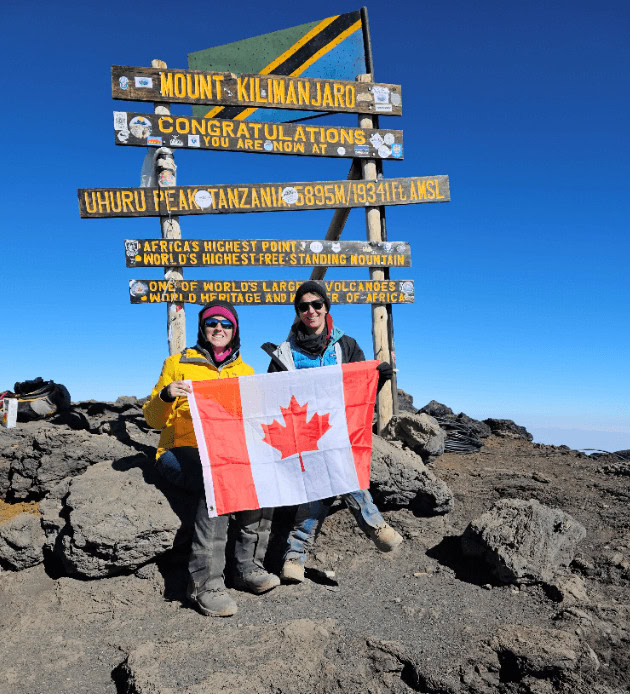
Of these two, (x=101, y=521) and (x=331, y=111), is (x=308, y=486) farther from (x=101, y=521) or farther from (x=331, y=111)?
(x=331, y=111)

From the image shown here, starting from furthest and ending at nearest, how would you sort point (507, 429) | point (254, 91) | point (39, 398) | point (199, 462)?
point (507, 429) → point (39, 398) → point (254, 91) → point (199, 462)

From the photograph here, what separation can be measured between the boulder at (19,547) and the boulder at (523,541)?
12.3 feet

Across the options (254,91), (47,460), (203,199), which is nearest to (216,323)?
(47,460)

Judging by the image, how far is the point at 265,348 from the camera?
491 cm

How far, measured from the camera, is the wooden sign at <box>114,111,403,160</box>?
744 cm

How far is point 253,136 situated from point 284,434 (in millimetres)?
4947

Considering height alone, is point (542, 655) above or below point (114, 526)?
below

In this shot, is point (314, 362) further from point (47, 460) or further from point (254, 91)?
point (254, 91)

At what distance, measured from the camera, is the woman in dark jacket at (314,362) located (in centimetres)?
456

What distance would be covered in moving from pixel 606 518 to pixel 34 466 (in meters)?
6.18

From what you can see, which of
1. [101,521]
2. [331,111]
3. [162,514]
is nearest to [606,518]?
[162,514]

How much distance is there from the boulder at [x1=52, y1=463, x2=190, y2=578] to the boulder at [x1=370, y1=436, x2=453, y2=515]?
1.92 metres

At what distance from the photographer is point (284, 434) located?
4.64m

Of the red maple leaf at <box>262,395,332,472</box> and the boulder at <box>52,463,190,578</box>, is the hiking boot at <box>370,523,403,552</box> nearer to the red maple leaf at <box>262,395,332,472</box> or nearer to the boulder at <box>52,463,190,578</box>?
the red maple leaf at <box>262,395,332,472</box>
